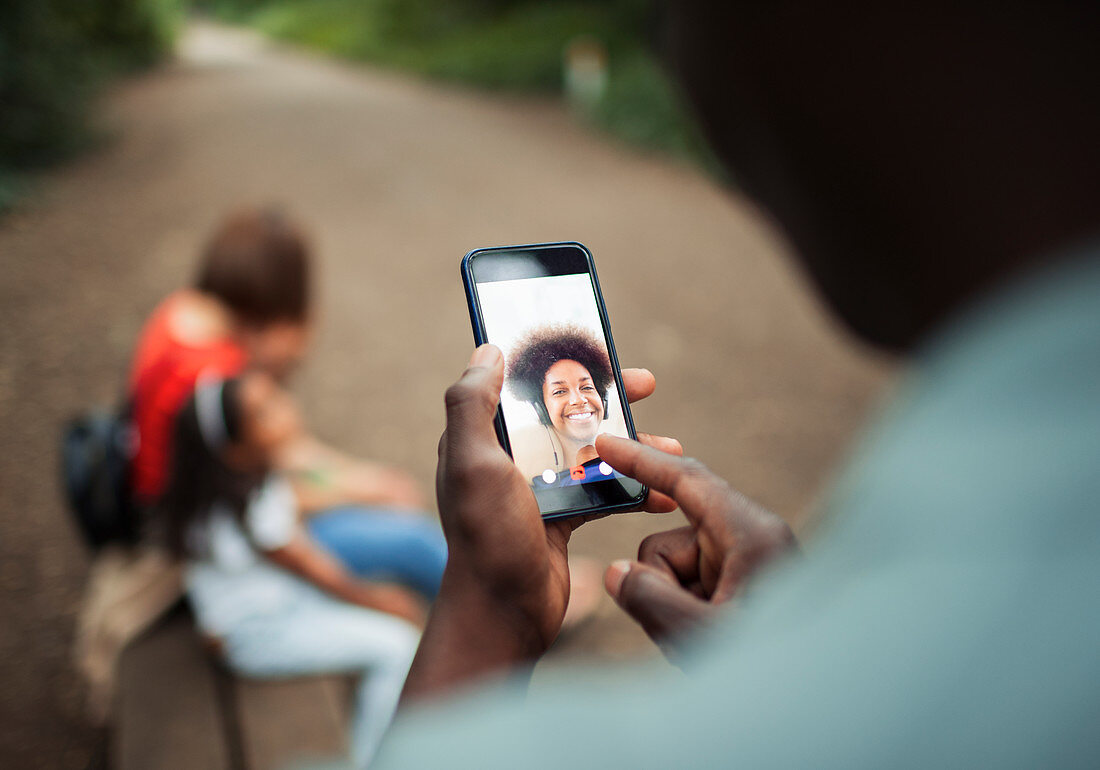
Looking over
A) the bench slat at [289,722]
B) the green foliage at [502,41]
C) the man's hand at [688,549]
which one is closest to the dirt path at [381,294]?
the man's hand at [688,549]

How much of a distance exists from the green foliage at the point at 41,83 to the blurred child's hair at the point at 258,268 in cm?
180

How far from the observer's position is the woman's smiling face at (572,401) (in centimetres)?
68

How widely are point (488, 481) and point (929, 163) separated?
1.42 feet

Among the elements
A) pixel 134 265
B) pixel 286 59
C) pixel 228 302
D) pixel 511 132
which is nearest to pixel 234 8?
pixel 286 59

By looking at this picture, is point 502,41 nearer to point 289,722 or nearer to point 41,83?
point 41,83

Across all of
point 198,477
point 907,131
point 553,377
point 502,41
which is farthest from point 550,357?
point 502,41

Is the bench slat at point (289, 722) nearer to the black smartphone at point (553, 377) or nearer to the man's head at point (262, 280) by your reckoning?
the man's head at point (262, 280)

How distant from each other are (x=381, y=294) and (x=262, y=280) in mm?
1917

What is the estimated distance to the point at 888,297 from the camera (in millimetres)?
720

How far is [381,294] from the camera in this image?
3852mm

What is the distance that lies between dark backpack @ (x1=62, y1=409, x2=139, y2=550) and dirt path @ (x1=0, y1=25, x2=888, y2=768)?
0.83 feet

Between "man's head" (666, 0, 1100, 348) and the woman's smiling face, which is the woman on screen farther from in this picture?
"man's head" (666, 0, 1100, 348)

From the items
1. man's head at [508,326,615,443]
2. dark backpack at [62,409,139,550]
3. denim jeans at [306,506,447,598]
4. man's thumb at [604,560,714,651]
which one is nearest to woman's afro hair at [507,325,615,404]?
man's head at [508,326,615,443]

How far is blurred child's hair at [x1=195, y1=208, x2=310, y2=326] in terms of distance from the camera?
6.36 feet
